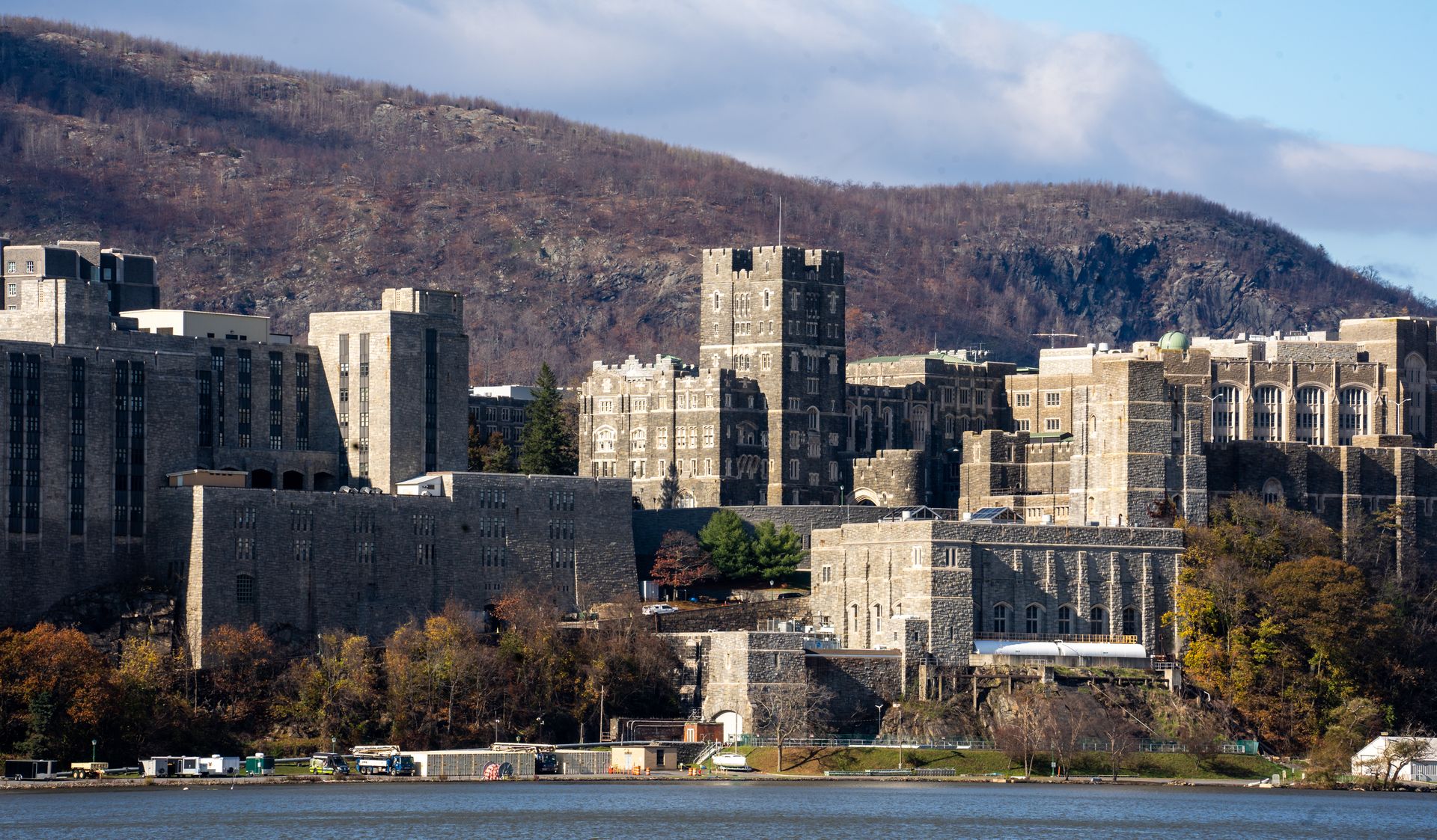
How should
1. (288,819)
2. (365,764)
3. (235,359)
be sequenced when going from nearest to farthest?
(288,819) < (365,764) < (235,359)

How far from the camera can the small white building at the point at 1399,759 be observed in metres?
138

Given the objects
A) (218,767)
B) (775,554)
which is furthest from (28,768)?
(775,554)

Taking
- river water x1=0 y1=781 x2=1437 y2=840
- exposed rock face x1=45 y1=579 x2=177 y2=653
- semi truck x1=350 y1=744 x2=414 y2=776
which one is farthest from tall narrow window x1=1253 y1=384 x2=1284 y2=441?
exposed rock face x1=45 y1=579 x2=177 y2=653

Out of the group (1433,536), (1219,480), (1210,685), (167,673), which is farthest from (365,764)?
(1433,536)

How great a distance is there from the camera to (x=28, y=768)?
12925 cm

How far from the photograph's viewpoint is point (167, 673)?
137125mm

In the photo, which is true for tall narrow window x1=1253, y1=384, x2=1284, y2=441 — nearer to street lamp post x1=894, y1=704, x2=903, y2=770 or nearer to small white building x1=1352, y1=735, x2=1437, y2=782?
small white building x1=1352, y1=735, x2=1437, y2=782

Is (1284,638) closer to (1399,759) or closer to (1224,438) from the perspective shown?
(1399,759)

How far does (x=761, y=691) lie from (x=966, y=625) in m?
11.3

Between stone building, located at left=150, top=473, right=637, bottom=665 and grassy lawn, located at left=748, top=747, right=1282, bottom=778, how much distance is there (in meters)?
21.9

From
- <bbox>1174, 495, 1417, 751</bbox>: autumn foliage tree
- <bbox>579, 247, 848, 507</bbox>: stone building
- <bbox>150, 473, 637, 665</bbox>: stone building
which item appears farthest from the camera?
<bbox>579, 247, 848, 507</bbox>: stone building

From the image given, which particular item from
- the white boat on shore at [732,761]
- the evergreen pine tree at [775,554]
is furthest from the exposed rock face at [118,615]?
the evergreen pine tree at [775,554]

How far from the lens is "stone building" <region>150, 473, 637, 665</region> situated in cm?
14188

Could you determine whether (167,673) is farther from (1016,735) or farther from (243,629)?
(1016,735)
